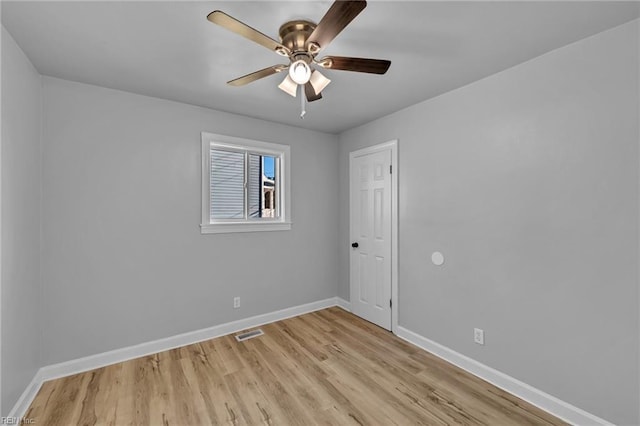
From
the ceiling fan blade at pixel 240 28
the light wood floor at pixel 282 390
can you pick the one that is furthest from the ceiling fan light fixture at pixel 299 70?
the light wood floor at pixel 282 390

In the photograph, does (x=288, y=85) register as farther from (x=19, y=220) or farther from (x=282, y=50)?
(x=19, y=220)

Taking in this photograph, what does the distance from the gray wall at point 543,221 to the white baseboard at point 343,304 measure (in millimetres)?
1121

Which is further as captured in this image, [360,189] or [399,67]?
[360,189]

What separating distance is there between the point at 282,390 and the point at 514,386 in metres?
1.81

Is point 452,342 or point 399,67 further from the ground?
point 399,67

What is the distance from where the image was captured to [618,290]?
1.69 meters

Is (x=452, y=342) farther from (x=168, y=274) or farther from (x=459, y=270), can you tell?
(x=168, y=274)

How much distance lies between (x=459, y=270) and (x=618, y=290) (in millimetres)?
1011

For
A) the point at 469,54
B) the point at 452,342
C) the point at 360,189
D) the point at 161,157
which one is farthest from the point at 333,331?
the point at 469,54

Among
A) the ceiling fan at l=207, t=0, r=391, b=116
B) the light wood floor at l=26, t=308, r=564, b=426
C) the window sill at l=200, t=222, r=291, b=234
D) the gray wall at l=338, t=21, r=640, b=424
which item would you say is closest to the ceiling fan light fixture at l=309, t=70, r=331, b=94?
the ceiling fan at l=207, t=0, r=391, b=116

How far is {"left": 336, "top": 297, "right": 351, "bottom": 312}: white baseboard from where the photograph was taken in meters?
3.84

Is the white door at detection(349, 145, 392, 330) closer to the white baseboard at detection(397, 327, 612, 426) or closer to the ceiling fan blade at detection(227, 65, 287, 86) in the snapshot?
the white baseboard at detection(397, 327, 612, 426)

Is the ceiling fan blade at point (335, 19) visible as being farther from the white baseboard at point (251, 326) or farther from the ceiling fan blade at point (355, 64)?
the white baseboard at point (251, 326)

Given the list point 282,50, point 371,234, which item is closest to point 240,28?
point 282,50
